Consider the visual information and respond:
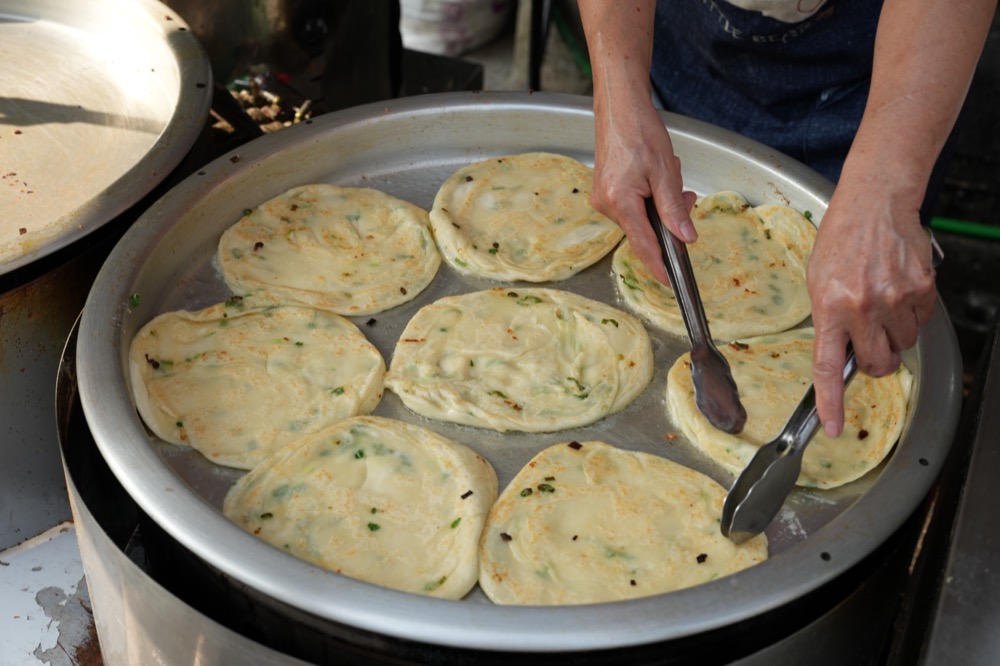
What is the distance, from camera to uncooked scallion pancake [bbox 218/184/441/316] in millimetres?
2637

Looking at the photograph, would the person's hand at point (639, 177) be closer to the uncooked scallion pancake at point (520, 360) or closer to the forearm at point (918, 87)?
the uncooked scallion pancake at point (520, 360)

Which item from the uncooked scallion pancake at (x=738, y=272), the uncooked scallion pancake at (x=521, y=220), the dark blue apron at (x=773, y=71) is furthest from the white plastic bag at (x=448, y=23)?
the uncooked scallion pancake at (x=738, y=272)

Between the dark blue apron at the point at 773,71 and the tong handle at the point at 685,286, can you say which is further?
the dark blue apron at the point at 773,71

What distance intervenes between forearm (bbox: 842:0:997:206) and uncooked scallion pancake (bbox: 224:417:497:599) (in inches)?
41.2

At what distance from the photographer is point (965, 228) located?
211 inches

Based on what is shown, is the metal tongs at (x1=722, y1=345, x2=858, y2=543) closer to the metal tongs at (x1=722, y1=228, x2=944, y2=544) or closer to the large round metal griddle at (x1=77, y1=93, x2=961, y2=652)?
the metal tongs at (x1=722, y1=228, x2=944, y2=544)

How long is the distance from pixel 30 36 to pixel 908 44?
120 inches

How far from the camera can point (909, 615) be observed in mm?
2463

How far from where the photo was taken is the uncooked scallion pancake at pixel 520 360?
7.78 ft

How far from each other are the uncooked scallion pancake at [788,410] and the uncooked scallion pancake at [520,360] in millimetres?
162

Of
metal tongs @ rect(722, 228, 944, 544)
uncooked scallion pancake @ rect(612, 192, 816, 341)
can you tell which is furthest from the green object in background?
metal tongs @ rect(722, 228, 944, 544)

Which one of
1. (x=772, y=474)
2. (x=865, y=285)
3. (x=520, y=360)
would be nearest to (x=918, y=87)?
(x=865, y=285)

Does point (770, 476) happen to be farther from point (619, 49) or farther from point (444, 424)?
point (619, 49)

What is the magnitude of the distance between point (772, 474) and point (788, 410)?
46 centimetres
